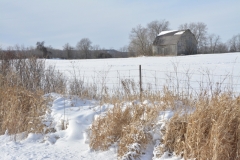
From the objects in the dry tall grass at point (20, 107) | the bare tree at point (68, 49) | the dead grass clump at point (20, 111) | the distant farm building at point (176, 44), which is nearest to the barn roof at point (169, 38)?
the distant farm building at point (176, 44)

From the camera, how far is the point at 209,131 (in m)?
3.14

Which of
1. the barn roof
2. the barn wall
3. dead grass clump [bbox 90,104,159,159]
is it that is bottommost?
dead grass clump [bbox 90,104,159,159]

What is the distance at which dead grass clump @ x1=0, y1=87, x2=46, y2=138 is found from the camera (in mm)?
4633

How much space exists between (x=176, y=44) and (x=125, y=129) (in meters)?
47.7

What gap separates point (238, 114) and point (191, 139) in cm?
70

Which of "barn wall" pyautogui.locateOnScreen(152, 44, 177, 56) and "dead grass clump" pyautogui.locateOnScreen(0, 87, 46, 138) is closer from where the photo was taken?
"dead grass clump" pyautogui.locateOnScreen(0, 87, 46, 138)

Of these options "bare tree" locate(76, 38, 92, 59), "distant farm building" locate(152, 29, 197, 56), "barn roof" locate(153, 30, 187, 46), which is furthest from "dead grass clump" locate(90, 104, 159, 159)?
"bare tree" locate(76, 38, 92, 59)

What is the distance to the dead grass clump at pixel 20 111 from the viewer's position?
15.2ft

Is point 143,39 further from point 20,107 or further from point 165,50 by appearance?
point 20,107

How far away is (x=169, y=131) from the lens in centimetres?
347

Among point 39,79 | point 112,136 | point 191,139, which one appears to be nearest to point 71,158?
point 112,136

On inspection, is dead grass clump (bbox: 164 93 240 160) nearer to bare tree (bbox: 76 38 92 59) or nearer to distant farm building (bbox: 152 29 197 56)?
distant farm building (bbox: 152 29 197 56)

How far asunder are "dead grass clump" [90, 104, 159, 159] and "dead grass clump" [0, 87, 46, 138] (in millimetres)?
1386

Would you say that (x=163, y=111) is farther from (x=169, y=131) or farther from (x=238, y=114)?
(x=238, y=114)
